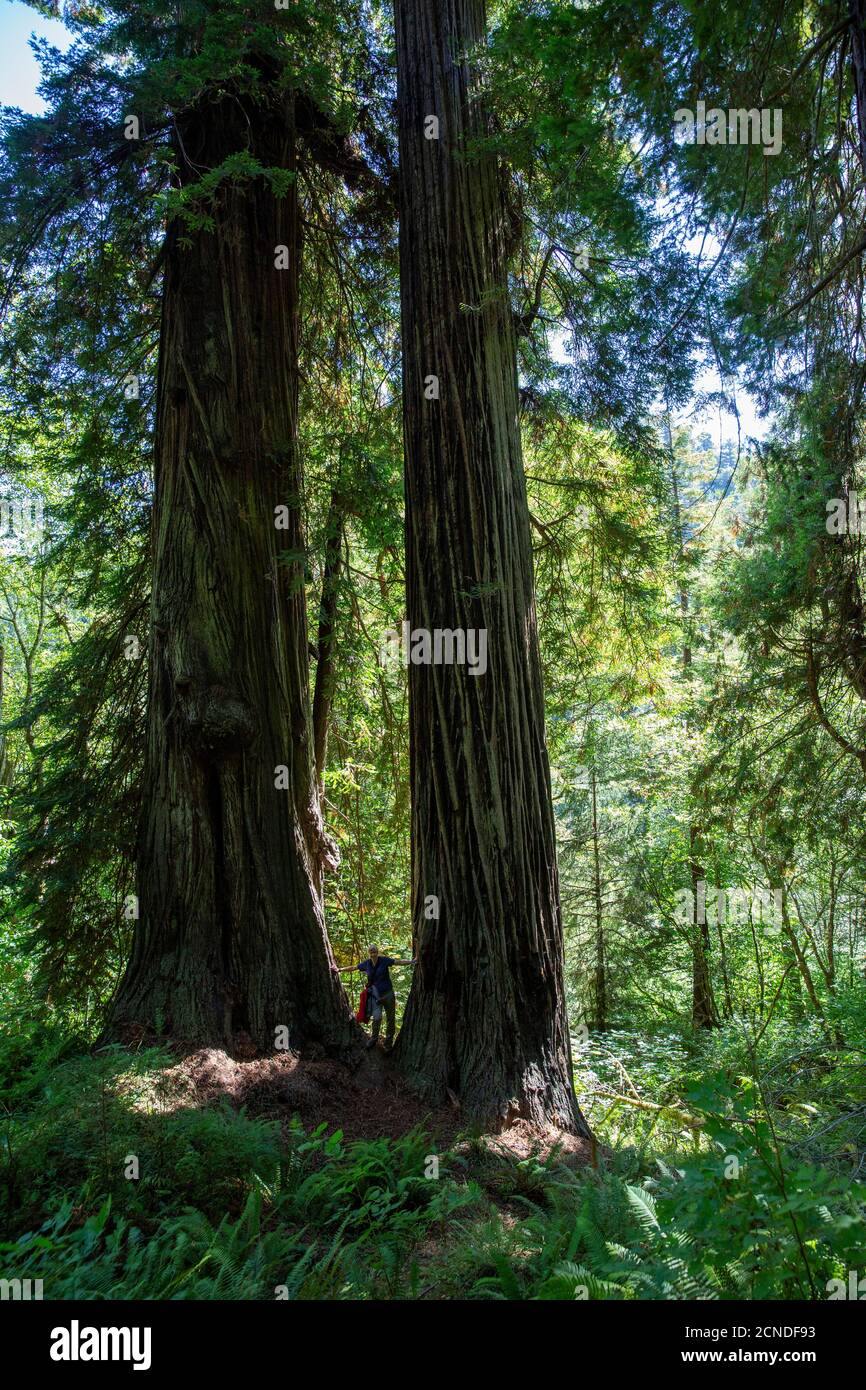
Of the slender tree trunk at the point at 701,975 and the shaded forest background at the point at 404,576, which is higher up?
the shaded forest background at the point at 404,576

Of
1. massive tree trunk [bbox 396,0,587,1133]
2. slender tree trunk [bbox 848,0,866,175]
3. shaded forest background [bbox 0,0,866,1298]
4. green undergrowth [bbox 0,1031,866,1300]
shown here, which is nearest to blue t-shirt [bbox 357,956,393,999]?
massive tree trunk [bbox 396,0,587,1133]

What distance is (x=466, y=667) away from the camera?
518 cm

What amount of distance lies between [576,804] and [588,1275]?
1246cm

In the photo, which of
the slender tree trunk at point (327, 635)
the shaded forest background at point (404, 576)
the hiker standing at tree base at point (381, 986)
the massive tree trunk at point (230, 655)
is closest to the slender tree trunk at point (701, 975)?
the shaded forest background at point (404, 576)

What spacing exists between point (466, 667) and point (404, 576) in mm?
1728

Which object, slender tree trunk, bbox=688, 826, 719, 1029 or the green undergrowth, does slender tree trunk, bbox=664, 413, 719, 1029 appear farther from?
the green undergrowth

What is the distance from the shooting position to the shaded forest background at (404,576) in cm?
307

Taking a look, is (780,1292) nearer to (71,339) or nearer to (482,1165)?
(482,1165)

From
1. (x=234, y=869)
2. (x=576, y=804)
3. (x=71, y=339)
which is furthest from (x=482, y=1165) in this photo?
(x=576, y=804)

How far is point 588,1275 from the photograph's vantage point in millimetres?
2311

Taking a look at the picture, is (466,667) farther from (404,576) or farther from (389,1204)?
(389,1204)

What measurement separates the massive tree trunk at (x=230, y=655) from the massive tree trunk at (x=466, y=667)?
3.07 ft

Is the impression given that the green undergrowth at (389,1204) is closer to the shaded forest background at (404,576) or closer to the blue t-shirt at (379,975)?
the shaded forest background at (404,576)

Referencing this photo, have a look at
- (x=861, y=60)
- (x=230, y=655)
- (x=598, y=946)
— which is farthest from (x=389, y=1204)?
(x=598, y=946)
